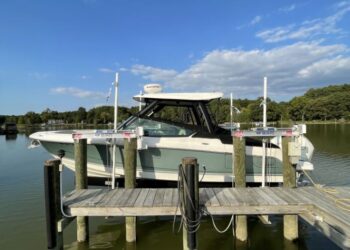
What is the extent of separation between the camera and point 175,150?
8.14 m

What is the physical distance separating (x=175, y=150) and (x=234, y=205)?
117 inches

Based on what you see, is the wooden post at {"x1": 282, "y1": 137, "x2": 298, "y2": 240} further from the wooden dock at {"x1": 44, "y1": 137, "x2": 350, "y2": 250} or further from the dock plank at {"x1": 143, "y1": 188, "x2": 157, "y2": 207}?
the dock plank at {"x1": 143, "y1": 188, "x2": 157, "y2": 207}

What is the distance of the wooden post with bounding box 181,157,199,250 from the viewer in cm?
513

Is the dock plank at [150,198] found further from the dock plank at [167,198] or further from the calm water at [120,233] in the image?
the calm water at [120,233]

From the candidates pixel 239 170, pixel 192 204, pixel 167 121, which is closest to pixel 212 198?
pixel 192 204

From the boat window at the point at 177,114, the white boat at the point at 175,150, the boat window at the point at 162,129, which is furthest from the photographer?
the boat window at the point at 177,114

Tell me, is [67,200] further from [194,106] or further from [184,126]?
[194,106]

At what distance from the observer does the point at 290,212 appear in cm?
551

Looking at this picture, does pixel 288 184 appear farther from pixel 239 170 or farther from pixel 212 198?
pixel 212 198

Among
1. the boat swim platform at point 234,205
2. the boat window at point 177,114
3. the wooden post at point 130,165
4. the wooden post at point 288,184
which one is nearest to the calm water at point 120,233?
the wooden post at point 288,184

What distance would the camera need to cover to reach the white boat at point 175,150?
8.16 m

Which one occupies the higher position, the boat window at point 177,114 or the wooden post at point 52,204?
the boat window at point 177,114

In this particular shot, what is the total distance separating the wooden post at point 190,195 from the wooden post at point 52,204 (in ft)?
6.88

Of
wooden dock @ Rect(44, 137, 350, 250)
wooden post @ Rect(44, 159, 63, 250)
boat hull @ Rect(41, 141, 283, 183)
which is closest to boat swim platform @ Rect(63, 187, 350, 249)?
wooden dock @ Rect(44, 137, 350, 250)
